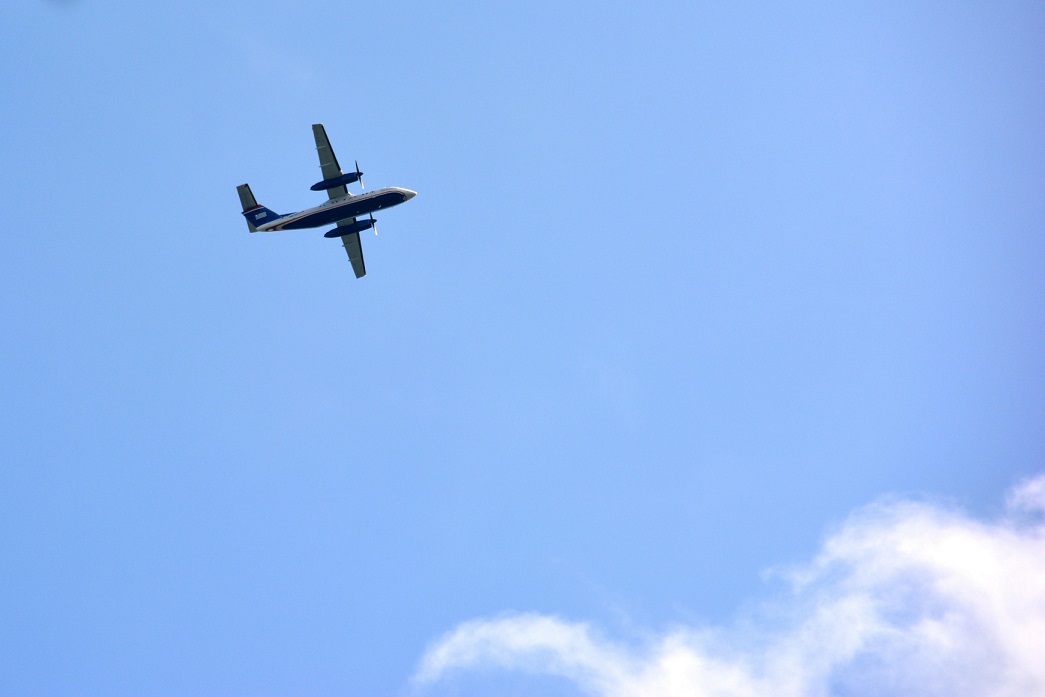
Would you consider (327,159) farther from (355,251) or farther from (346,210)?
(355,251)

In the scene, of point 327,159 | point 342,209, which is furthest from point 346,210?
point 327,159

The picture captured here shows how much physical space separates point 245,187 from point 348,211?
12021 mm

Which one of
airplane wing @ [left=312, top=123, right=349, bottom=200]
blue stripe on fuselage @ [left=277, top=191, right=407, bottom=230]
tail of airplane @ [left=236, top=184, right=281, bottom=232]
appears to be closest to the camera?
airplane wing @ [left=312, top=123, right=349, bottom=200]

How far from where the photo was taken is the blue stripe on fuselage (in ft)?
288

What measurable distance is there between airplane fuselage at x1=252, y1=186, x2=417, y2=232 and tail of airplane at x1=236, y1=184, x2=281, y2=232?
2169 mm

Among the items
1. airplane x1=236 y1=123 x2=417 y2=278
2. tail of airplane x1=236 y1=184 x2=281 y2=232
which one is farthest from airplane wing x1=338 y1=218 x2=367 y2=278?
tail of airplane x1=236 y1=184 x2=281 y2=232

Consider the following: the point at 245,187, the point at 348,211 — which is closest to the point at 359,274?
the point at 348,211

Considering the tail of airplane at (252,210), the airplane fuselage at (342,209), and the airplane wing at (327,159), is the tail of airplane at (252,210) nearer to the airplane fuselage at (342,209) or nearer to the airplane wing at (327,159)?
the airplane fuselage at (342,209)

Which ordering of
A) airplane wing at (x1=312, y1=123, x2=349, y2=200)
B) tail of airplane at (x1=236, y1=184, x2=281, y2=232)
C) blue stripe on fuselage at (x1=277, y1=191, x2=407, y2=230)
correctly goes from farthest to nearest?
tail of airplane at (x1=236, y1=184, x2=281, y2=232), blue stripe on fuselage at (x1=277, y1=191, x2=407, y2=230), airplane wing at (x1=312, y1=123, x2=349, y2=200)

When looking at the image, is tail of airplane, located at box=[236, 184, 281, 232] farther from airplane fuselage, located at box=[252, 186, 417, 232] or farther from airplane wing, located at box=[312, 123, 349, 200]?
airplane wing, located at box=[312, 123, 349, 200]

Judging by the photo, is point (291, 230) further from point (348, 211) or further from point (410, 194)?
point (410, 194)

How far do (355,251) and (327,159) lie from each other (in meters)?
10.7

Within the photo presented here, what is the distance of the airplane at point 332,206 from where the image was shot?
86.6 m

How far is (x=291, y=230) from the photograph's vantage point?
89250 mm
